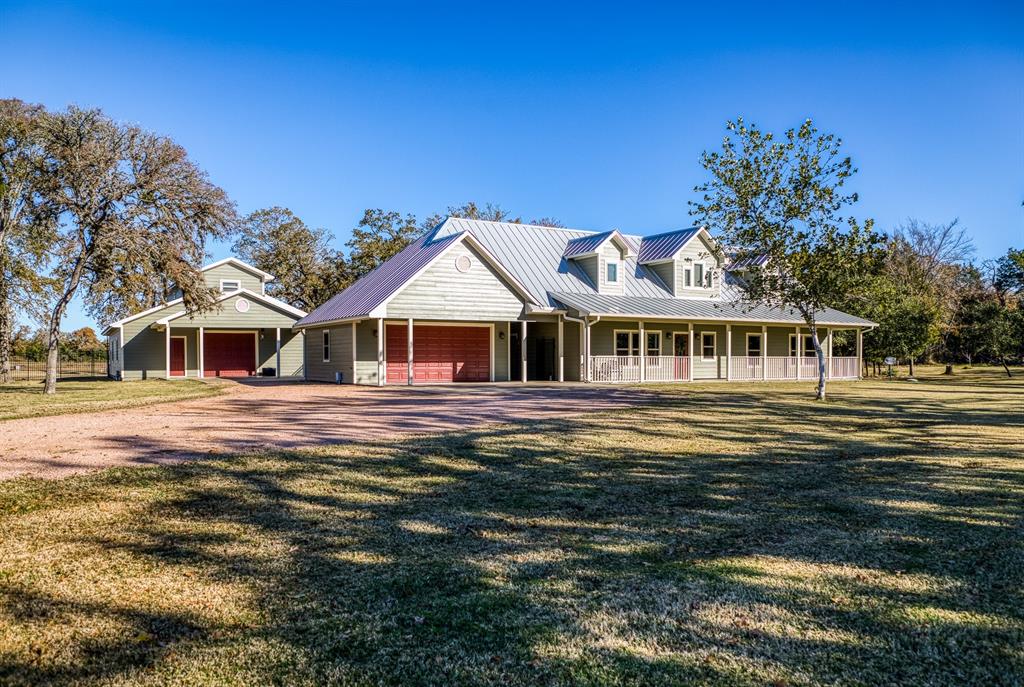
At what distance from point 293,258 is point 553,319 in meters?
28.4

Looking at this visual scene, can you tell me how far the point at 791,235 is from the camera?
1994cm

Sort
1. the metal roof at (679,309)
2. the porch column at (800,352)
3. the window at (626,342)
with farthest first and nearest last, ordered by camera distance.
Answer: the porch column at (800,352) → the window at (626,342) → the metal roof at (679,309)

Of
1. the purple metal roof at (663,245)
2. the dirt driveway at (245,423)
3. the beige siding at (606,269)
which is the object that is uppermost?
the purple metal roof at (663,245)

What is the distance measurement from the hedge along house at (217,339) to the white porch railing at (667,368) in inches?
659

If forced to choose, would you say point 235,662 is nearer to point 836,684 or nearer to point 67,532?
point 836,684

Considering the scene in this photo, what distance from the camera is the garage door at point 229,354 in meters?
37.2

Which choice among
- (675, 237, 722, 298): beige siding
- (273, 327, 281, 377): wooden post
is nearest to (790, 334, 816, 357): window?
(675, 237, 722, 298): beige siding

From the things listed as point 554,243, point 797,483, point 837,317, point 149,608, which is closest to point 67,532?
point 149,608

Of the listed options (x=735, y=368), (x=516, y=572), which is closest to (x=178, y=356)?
(x=735, y=368)

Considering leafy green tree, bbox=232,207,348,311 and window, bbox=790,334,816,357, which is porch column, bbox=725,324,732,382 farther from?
leafy green tree, bbox=232,207,348,311

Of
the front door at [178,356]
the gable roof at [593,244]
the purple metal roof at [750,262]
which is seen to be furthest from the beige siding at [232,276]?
the purple metal roof at [750,262]

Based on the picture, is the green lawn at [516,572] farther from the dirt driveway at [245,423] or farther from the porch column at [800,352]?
the porch column at [800,352]

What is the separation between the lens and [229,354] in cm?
3772

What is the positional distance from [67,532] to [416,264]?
21.9m
